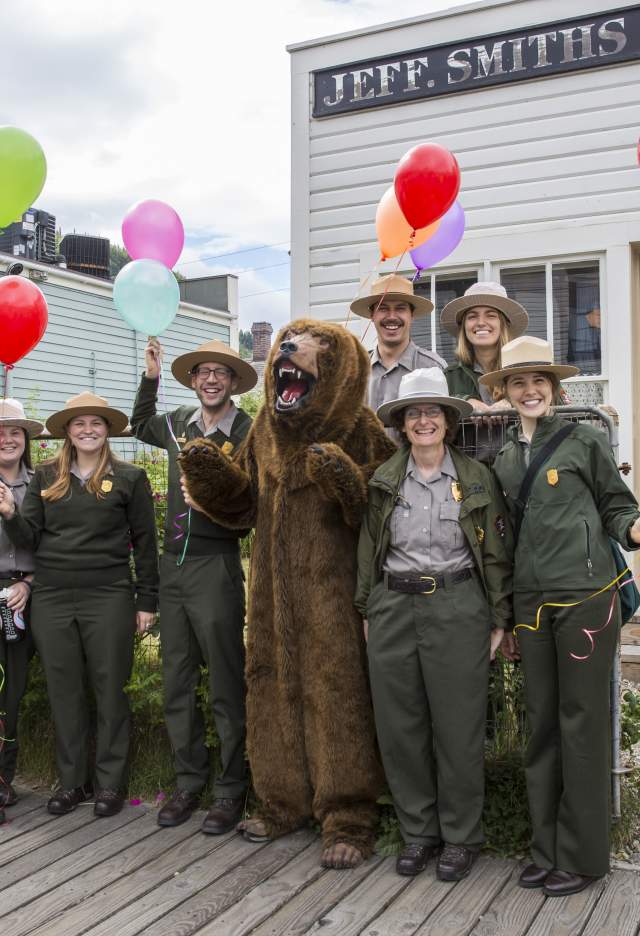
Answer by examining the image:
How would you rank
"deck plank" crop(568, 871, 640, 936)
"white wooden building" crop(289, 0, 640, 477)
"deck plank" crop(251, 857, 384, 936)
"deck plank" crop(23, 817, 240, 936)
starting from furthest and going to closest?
"white wooden building" crop(289, 0, 640, 477)
"deck plank" crop(23, 817, 240, 936)
"deck plank" crop(251, 857, 384, 936)
"deck plank" crop(568, 871, 640, 936)

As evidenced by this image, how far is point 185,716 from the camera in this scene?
3990mm

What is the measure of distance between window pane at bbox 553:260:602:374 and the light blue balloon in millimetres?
3252

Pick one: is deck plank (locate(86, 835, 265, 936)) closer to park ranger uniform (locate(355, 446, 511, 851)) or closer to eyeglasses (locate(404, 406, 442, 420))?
park ranger uniform (locate(355, 446, 511, 851))

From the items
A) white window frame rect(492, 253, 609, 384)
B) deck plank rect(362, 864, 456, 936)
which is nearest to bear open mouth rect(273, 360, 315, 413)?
deck plank rect(362, 864, 456, 936)

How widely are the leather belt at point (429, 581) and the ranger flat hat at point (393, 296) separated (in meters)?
1.47

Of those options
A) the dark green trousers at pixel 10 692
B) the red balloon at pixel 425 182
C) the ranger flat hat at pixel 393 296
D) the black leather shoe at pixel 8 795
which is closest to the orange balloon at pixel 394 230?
the red balloon at pixel 425 182

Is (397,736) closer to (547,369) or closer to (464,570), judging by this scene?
(464,570)

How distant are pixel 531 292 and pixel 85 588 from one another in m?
4.04

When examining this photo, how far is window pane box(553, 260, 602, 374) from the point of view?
6.29 m

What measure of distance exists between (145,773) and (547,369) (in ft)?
9.12

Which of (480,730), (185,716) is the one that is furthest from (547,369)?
(185,716)

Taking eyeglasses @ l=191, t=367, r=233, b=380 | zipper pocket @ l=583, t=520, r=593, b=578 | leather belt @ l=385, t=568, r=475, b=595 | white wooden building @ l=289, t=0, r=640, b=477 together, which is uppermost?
white wooden building @ l=289, t=0, r=640, b=477

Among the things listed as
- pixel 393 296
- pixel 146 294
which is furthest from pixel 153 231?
pixel 393 296

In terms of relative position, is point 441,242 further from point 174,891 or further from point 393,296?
point 174,891
